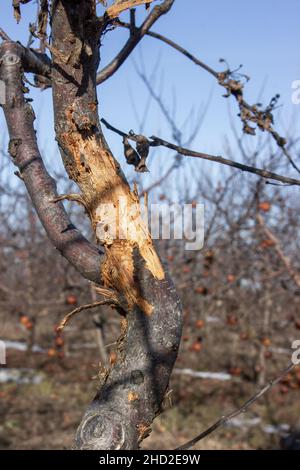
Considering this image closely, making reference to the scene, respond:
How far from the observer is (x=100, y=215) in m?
1.42

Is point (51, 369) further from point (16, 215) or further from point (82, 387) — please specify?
point (16, 215)

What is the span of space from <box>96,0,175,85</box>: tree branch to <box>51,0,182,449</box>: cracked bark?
592 millimetres

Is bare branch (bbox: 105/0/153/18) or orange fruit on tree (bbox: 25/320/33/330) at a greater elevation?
bare branch (bbox: 105/0/153/18)

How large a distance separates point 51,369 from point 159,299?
8202mm

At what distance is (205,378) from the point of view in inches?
343

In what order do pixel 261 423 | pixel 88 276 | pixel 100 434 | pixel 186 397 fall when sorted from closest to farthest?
pixel 100 434, pixel 88 276, pixel 261 423, pixel 186 397

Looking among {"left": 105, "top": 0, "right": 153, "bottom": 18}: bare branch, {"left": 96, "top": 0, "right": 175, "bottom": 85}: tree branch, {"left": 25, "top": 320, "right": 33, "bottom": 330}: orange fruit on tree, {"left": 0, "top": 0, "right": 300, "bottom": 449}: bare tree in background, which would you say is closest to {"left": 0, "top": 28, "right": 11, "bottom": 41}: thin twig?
{"left": 0, "top": 0, "right": 300, "bottom": 449}: bare tree in background

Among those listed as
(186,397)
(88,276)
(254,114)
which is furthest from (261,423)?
(88,276)

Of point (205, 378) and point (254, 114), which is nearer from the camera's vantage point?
point (254, 114)

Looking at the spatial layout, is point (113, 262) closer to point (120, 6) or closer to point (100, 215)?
point (100, 215)

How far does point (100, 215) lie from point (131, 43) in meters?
0.93

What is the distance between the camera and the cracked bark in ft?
4.05

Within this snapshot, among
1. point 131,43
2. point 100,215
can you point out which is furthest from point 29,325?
point 100,215

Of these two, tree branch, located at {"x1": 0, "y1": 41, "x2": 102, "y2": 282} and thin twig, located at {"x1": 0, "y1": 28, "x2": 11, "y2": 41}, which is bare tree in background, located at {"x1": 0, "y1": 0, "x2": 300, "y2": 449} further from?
thin twig, located at {"x1": 0, "y1": 28, "x2": 11, "y2": 41}
